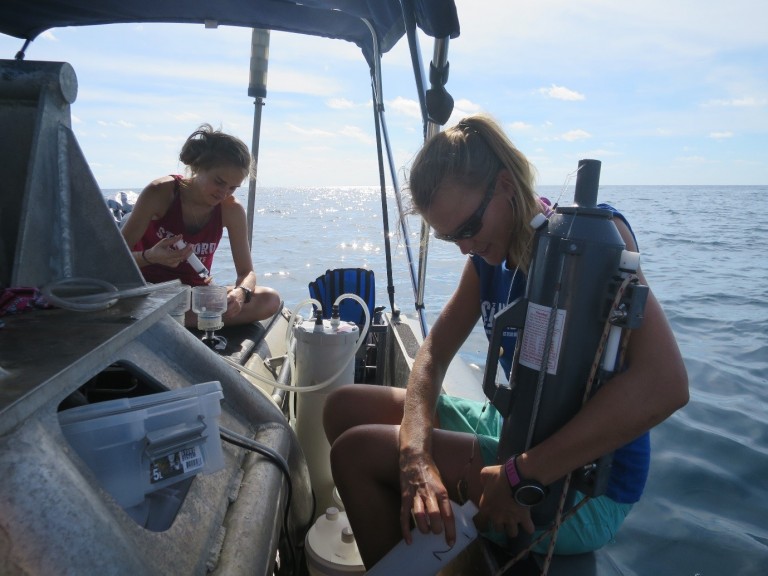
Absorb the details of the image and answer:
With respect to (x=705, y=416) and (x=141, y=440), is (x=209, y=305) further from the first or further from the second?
(x=705, y=416)

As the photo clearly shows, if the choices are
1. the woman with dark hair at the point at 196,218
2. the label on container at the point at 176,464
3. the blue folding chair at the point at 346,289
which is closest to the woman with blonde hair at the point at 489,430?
the label on container at the point at 176,464

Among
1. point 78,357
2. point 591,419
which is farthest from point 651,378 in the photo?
point 78,357

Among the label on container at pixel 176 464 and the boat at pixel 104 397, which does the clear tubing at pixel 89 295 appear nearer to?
the boat at pixel 104 397

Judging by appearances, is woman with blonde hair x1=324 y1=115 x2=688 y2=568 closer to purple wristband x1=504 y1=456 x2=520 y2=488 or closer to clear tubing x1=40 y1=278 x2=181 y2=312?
purple wristband x1=504 y1=456 x2=520 y2=488

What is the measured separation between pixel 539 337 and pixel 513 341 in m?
0.51

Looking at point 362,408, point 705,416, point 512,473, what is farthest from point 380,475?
point 705,416

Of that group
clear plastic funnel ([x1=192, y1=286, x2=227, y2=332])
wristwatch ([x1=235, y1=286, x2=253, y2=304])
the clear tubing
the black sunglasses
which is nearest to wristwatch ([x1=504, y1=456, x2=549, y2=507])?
the black sunglasses

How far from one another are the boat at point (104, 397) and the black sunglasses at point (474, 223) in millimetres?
655

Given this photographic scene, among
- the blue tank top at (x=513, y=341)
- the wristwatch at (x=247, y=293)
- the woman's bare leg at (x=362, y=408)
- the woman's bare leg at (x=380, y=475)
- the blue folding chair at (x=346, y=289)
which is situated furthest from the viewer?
the blue folding chair at (x=346, y=289)

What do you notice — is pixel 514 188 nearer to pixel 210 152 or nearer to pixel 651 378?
pixel 651 378

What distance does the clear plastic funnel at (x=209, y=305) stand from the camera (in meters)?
2.42

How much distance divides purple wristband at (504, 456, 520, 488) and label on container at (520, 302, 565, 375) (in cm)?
21

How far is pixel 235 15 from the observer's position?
304 centimetres

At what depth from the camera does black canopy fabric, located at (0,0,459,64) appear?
2.64 meters
